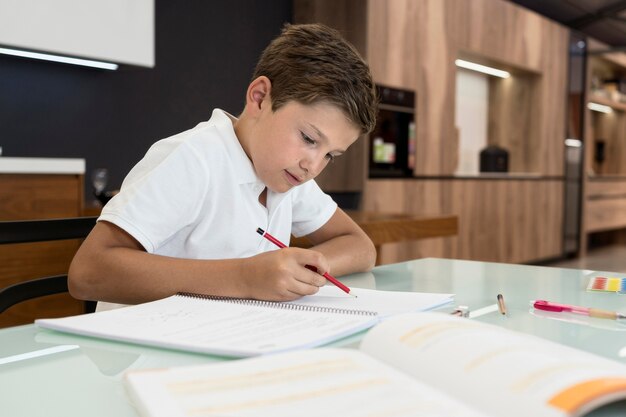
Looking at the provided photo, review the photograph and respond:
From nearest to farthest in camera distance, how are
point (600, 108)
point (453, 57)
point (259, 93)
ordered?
point (259, 93) → point (453, 57) → point (600, 108)

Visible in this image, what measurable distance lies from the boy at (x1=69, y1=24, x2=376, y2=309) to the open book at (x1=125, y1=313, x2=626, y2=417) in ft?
1.11

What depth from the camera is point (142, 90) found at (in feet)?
10.8

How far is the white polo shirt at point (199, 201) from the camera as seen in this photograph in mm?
1072

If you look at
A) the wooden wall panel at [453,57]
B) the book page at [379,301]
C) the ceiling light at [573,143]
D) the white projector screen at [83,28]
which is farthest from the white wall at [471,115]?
the book page at [379,301]

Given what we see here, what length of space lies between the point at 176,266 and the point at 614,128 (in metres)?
8.51

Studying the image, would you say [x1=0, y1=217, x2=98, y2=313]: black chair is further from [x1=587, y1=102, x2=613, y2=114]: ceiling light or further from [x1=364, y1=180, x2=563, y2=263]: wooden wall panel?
[x1=587, y1=102, x2=613, y2=114]: ceiling light

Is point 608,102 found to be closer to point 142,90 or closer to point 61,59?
point 142,90

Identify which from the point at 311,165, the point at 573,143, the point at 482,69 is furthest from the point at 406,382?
the point at 573,143

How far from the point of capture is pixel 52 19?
8.57 ft

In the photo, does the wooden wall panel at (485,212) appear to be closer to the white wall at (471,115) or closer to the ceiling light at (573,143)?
the ceiling light at (573,143)

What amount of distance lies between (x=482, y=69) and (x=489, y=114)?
620 millimetres

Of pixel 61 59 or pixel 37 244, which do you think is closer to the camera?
pixel 37 244

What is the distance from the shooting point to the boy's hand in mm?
868

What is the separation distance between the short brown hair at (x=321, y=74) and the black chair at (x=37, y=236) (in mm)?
425
